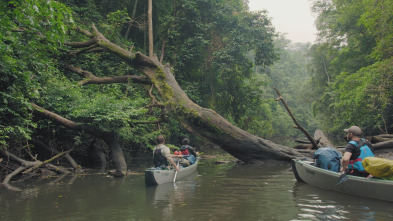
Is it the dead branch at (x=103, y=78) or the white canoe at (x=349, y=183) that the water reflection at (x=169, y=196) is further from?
the dead branch at (x=103, y=78)

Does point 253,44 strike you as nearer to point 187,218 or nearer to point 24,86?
point 24,86

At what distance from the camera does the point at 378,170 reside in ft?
15.2

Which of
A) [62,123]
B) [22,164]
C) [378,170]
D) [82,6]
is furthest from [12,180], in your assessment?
[82,6]

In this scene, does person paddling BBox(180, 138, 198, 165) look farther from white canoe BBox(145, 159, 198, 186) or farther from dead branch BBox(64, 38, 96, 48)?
dead branch BBox(64, 38, 96, 48)

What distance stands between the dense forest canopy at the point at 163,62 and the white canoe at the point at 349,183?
218 inches

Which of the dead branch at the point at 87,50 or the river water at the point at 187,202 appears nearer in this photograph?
the river water at the point at 187,202

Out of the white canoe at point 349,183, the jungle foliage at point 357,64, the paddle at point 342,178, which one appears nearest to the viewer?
the white canoe at point 349,183

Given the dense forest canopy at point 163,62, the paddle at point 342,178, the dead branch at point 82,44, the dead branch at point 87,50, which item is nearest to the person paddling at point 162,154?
the dense forest canopy at point 163,62

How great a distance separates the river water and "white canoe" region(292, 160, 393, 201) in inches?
5.4

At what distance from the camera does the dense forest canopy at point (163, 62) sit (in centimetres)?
740

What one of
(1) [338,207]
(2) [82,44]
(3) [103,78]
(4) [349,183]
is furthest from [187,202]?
(2) [82,44]

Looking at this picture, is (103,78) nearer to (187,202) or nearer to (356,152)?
(187,202)

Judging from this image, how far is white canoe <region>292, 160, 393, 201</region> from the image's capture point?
15.5 feet

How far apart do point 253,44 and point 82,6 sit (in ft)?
36.2
